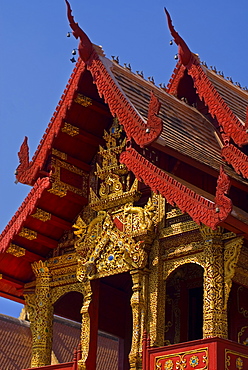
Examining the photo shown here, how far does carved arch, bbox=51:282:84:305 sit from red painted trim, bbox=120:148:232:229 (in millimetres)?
2283

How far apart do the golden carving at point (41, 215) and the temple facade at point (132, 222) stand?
0.18 ft

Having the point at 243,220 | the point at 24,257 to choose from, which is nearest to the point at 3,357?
the point at 24,257

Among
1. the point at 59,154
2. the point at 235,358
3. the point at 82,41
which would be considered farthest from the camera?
the point at 59,154

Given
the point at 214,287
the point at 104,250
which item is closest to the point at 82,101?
the point at 104,250

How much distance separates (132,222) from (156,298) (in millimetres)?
1369

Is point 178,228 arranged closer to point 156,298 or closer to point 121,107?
point 156,298

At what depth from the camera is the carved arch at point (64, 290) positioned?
18.0 metres

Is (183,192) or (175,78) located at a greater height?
(175,78)

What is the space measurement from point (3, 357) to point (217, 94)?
40.9ft

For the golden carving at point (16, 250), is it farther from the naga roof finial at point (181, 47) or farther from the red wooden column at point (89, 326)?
the naga roof finial at point (181, 47)

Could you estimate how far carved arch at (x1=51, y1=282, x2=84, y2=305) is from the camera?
18000 mm

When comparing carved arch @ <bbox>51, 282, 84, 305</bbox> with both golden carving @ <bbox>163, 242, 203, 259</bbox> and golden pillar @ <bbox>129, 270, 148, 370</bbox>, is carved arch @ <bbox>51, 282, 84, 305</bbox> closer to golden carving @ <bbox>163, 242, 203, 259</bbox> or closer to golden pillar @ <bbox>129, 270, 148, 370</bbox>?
golden pillar @ <bbox>129, 270, 148, 370</bbox>

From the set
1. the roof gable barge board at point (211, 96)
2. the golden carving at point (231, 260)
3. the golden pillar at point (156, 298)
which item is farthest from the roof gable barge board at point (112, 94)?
the golden carving at point (231, 260)

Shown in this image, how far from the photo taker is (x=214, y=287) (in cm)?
1599
